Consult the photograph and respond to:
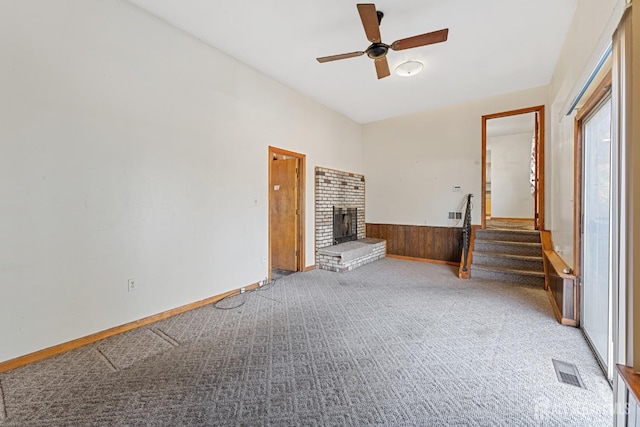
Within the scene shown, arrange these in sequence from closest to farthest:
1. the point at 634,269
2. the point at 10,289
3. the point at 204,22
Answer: the point at 634,269
the point at 10,289
the point at 204,22

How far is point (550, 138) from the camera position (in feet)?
14.9

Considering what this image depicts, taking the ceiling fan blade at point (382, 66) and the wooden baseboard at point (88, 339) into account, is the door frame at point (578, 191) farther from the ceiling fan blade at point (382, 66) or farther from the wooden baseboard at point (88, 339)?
the wooden baseboard at point (88, 339)

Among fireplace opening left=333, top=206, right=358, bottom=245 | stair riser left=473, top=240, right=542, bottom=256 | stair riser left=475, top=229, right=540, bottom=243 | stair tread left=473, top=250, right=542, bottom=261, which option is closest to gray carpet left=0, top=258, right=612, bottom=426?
stair tread left=473, top=250, right=542, bottom=261

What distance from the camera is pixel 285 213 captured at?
201 inches

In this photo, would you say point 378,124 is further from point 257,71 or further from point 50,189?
point 50,189

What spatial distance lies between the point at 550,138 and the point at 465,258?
7.88 ft

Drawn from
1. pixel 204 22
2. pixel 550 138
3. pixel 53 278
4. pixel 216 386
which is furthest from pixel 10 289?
pixel 550 138

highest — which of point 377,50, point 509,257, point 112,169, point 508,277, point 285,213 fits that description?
point 377,50

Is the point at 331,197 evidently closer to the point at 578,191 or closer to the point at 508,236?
the point at 508,236

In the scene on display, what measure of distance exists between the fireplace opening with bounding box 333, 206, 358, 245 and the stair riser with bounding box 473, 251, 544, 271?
2.42 meters

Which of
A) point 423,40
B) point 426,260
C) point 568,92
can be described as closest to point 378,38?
point 423,40

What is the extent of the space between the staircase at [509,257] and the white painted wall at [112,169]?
3792 mm

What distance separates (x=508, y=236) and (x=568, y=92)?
8.35 ft

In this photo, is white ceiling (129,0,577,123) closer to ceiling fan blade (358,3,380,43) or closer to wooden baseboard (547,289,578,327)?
ceiling fan blade (358,3,380,43)
